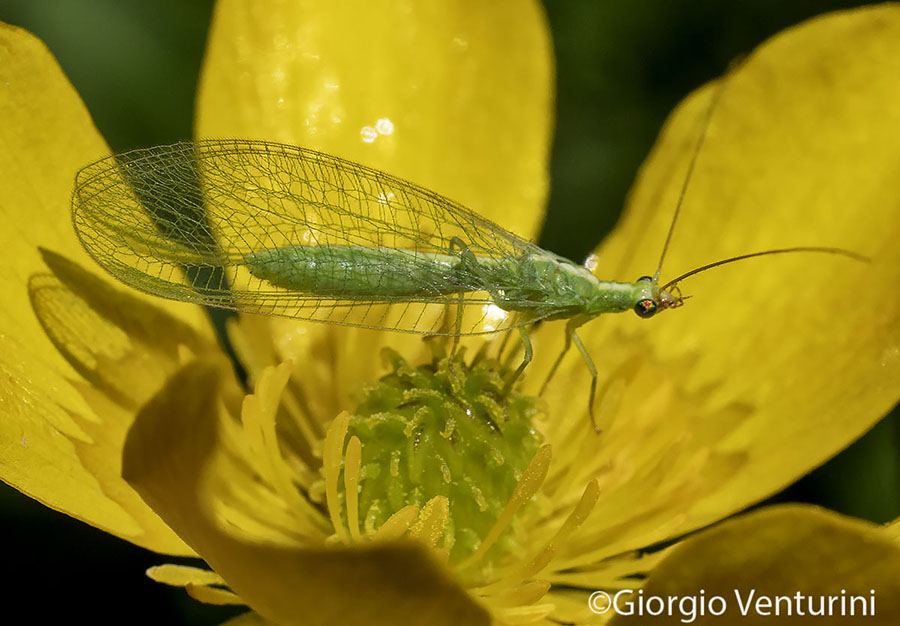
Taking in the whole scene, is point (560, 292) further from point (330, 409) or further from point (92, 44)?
point (92, 44)

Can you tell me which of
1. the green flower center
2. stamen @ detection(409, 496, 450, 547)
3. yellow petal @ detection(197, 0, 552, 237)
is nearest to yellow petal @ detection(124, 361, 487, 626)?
stamen @ detection(409, 496, 450, 547)

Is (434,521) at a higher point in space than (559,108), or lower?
lower

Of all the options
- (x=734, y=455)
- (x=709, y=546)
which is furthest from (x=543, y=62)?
(x=709, y=546)

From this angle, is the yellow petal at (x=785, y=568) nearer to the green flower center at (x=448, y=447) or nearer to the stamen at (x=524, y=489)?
the stamen at (x=524, y=489)

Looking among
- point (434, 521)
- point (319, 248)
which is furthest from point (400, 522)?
point (319, 248)

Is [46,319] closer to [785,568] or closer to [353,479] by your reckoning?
[353,479]

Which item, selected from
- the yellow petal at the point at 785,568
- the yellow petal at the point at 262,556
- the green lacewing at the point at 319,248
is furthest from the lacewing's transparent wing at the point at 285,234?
the yellow petal at the point at 785,568
